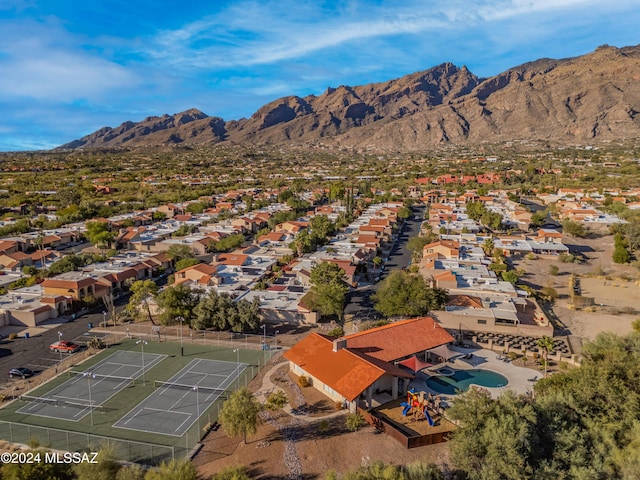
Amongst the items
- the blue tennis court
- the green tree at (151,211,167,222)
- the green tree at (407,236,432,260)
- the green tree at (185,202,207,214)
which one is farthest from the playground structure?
the green tree at (185,202,207,214)

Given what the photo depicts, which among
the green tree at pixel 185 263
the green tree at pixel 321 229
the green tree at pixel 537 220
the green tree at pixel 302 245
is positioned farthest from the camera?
the green tree at pixel 537 220

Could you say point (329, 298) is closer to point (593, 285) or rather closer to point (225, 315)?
point (225, 315)

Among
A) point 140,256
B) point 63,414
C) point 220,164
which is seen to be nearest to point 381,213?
point 140,256

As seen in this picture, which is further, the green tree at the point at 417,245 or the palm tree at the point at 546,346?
the green tree at the point at 417,245

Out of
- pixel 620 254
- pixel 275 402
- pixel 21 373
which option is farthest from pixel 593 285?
pixel 21 373

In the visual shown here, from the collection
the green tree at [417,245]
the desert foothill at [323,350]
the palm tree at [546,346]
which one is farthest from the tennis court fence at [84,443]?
the green tree at [417,245]

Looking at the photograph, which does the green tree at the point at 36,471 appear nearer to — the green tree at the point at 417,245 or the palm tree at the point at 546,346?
the palm tree at the point at 546,346

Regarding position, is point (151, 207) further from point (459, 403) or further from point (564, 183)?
point (564, 183)
